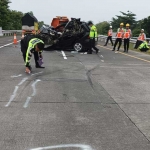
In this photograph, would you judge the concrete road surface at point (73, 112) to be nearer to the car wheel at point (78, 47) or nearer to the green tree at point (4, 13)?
the car wheel at point (78, 47)

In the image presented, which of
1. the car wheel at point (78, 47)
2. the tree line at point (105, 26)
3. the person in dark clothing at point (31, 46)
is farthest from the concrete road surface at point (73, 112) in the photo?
the tree line at point (105, 26)

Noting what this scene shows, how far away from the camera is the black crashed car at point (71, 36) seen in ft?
56.2

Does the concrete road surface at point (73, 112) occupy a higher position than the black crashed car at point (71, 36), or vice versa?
the black crashed car at point (71, 36)

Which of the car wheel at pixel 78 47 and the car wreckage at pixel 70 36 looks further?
the car wheel at pixel 78 47

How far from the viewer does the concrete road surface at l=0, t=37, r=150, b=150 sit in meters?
4.09

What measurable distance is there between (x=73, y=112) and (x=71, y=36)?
12142 millimetres

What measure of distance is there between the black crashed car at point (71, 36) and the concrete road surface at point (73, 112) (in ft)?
26.8

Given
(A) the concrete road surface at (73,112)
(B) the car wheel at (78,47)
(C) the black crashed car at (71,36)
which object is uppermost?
(C) the black crashed car at (71,36)

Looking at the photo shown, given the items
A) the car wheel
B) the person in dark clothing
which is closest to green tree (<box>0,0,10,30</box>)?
the car wheel

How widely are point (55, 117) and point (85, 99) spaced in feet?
4.53

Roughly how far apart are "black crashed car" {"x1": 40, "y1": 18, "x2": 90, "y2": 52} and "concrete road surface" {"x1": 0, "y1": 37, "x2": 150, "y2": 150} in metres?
8.17

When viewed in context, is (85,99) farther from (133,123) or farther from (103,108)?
(133,123)

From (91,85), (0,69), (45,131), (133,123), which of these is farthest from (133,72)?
(45,131)

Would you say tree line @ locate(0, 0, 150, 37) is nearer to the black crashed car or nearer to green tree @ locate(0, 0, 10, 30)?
green tree @ locate(0, 0, 10, 30)
